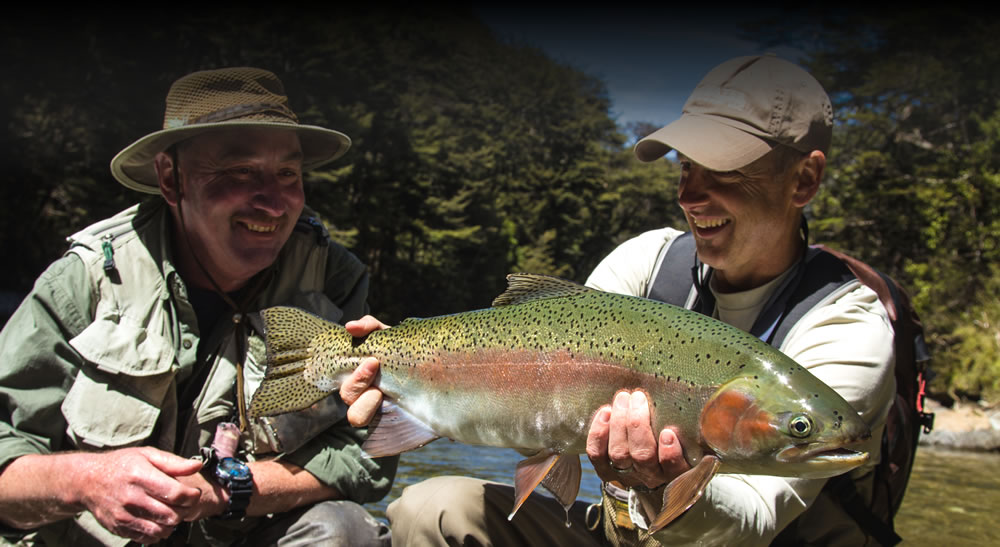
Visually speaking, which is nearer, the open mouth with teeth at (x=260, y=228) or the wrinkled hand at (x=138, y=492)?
the wrinkled hand at (x=138, y=492)

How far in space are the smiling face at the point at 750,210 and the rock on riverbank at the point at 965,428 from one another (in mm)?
8515

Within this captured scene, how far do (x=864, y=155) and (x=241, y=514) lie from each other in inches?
966

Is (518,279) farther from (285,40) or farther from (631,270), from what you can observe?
(285,40)

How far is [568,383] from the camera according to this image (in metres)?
2.03

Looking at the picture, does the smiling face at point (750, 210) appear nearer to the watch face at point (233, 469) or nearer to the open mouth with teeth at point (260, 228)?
the open mouth with teeth at point (260, 228)

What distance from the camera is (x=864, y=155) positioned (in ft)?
78.0

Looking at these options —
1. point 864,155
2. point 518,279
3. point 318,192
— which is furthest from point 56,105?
point 518,279

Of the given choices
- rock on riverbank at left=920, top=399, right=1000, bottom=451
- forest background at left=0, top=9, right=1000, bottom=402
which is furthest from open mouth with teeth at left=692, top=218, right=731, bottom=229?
forest background at left=0, top=9, right=1000, bottom=402

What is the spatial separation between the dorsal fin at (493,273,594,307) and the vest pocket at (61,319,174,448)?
50.3 inches

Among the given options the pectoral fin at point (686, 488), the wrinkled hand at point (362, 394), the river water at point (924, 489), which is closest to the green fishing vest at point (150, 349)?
the wrinkled hand at point (362, 394)

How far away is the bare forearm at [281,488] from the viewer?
9.02ft

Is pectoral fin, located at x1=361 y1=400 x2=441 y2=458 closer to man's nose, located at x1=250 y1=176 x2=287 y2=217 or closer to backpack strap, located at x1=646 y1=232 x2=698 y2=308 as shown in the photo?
man's nose, located at x1=250 y1=176 x2=287 y2=217

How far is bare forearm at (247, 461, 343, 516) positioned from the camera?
2.75 m

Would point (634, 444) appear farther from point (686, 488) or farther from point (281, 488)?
point (281, 488)
